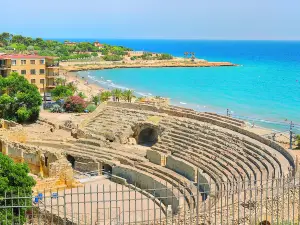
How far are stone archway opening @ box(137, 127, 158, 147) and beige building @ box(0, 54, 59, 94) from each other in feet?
76.7

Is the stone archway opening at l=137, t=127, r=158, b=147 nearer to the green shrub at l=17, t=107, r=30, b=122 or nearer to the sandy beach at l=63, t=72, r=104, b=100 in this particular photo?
the green shrub at l=17, t=107, r=30, b=122

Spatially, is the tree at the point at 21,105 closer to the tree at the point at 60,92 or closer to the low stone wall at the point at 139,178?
the tree at the point at 60,92

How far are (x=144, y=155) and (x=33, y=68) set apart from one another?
2823 cm

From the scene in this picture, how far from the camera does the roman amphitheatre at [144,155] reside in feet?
73.3

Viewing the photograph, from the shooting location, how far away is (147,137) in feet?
116

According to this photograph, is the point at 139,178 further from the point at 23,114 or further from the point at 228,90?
the point at 228,90

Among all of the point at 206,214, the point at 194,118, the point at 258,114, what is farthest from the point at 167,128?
the point at 258,114

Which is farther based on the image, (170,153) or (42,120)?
(42,120)

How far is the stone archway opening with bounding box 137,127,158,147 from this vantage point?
113 ft

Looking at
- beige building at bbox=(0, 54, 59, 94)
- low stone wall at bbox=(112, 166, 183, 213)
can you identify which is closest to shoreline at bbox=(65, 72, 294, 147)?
low stone wall at bbox=(112, 166, 183, 213)

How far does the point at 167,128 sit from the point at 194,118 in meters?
2.36

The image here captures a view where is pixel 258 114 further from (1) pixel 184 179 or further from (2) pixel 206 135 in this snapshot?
(1) pixel 184 179

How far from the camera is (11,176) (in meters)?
20.0

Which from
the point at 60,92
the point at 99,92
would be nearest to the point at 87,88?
the point at 99,92
